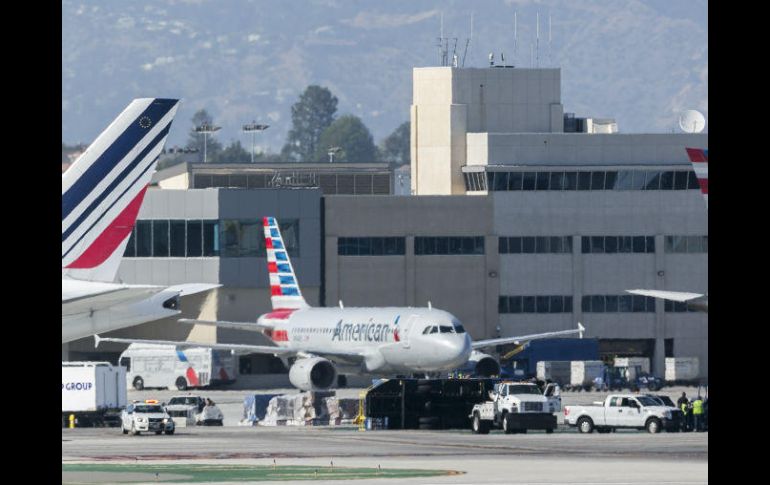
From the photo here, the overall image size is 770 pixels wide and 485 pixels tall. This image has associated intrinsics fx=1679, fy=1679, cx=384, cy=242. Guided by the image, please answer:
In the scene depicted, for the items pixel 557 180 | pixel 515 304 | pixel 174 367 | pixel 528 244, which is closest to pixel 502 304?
pixel 515 304

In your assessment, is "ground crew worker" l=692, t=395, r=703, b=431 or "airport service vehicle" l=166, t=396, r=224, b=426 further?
"airport service vehicle" l=166, t=396, r=224, b=426

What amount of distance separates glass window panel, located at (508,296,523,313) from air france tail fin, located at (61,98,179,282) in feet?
274

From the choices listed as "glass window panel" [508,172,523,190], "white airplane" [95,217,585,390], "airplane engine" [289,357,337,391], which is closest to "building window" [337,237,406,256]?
"glass window panel" [508,172,523,190]

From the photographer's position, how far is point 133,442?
199 ft

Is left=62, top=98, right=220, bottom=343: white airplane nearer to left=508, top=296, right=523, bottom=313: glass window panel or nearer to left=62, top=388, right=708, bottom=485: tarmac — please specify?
left=62, top=388, right=708, bottom=485: tarmac

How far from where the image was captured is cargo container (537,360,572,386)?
113875 mm

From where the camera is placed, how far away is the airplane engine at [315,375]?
9275 cm

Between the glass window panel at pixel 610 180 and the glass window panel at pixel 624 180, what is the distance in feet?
0.53

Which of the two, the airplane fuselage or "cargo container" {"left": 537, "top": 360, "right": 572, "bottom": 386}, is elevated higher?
the airplane fuselage

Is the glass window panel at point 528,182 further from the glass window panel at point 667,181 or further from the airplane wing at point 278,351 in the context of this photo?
the airplane wing at point 278,351

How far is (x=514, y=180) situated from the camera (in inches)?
4796
